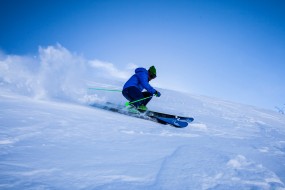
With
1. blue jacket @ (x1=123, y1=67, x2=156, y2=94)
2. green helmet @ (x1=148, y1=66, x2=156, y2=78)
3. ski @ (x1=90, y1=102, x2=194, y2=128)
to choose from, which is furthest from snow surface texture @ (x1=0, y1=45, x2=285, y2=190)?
green helmet @ (x1=148, y1=66, x2=156, y2=78)

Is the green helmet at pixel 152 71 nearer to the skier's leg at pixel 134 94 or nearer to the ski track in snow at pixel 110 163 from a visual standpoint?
the skier's leg at pixel 134 94

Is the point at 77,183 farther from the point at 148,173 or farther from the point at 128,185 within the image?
the point at 148,173

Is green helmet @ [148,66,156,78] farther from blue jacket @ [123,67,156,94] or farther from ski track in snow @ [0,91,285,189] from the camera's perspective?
ski track in snow @ [0,91,285,189]

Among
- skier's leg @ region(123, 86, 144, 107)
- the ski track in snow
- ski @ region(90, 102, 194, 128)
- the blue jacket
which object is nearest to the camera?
the ski track in snow

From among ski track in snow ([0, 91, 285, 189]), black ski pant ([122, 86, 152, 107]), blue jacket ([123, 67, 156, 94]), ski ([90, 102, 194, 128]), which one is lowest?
ski track in snow ([0, 91, 285, 189])

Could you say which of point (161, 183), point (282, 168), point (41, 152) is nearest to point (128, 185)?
point (161, 183)

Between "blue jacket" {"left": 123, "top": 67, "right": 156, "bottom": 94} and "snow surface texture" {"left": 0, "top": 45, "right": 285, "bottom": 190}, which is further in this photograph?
"blue jacket" {"left": 123, "top": 67, "right": 156, "bottom": 94}

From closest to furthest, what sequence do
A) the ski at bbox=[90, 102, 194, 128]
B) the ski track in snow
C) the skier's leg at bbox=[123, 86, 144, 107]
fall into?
1. the ski track in snow
2. the ski at bbox=[90, 102, 194, 128]
3. the skier's leg at bbox=[123, 86, 144, 107]

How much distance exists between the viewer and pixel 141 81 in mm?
6836

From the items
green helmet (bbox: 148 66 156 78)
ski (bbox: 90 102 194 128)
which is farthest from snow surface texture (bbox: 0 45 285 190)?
green helmet (bbox: 148 66 156 78)

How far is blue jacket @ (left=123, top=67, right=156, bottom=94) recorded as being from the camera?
678 cm

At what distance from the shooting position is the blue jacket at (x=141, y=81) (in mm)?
6781

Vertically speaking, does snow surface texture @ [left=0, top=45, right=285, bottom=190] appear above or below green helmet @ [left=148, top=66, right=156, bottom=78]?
below

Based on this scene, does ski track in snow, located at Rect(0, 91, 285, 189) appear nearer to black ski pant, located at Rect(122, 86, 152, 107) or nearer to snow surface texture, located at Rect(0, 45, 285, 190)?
snow surface texture, located at Rect(0, 45, 285, 190)
